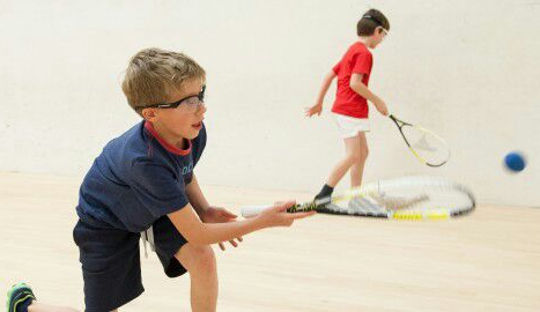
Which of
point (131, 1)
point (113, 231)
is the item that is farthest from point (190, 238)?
point (131, 1)

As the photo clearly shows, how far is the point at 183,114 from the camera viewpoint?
1521 mm

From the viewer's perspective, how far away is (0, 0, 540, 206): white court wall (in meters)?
3.96

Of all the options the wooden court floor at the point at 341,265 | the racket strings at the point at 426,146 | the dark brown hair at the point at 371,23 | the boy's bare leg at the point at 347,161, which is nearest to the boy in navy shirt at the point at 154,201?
the wooden court floor at the point at 341,265

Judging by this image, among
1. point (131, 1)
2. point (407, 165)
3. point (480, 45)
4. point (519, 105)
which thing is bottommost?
point (407, 165)

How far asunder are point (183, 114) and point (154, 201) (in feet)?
0.63

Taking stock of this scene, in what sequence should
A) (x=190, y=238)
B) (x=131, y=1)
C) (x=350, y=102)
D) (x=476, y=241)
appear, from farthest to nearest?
(x=131, y=1), (x=350, y=102), (x=476, y=241), (x=190, y=238)

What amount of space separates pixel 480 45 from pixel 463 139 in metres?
0.52

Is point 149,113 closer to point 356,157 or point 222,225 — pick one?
point 222,225

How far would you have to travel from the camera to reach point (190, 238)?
1532 millimetres

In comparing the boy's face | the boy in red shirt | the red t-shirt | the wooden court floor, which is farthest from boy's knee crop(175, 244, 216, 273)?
the red t-shirt

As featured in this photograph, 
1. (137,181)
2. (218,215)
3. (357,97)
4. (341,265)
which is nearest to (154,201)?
(137,181)

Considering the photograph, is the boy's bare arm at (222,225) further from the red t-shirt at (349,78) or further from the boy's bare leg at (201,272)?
the red t-shirt at (349,78)

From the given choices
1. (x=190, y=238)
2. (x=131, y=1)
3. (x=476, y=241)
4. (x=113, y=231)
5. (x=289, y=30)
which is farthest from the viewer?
(x=131, y=1)

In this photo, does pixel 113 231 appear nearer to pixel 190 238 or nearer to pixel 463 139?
pixel 190 238
